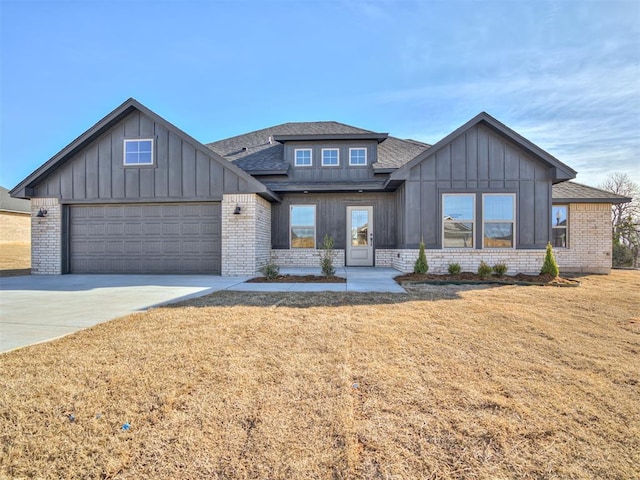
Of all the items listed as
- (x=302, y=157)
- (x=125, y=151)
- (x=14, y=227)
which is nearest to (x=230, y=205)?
(x=125, y=151)

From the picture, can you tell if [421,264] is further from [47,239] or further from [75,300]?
[47,239]

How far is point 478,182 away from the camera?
31.4 feet

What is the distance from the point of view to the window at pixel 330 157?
12.3m

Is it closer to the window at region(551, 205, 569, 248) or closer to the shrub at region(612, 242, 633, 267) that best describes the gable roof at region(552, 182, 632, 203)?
the window at region(551, 205, 569, 248)

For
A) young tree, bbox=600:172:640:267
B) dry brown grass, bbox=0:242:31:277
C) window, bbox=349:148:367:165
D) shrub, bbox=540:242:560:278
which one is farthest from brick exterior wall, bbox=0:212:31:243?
young tree, bbox=600:172:640:267

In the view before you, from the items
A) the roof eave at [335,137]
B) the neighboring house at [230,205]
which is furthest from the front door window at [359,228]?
the roof eave at [335,137]

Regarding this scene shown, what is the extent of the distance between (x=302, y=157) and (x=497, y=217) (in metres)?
7.51

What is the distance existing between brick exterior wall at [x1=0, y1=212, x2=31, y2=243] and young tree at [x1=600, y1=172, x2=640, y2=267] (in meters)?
34.7

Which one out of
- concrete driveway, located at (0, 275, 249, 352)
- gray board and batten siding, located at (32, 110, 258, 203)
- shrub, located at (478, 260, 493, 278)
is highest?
gray board and batten siding, located at (32, 110, 258, 203)

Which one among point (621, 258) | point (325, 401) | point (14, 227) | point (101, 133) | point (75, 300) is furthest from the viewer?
point (14, 227)

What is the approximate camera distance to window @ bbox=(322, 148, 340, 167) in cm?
1227

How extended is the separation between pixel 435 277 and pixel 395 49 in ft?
25.9

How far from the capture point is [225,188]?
960 cm

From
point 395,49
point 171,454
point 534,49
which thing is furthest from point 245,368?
point 534,49
